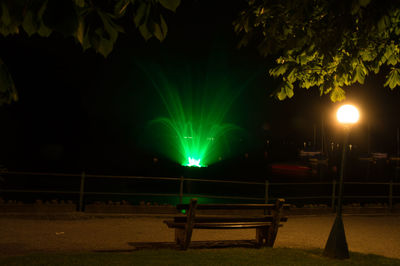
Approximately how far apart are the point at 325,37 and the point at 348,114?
2.58 meters

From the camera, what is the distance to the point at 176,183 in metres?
37.8

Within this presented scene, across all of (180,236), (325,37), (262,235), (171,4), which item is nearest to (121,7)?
(171,4)

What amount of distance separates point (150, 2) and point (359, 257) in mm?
6301

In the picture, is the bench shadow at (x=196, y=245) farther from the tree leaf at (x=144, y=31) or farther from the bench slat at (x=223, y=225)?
the tree leaf at (x=144, y=31)

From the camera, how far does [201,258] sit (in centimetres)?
722

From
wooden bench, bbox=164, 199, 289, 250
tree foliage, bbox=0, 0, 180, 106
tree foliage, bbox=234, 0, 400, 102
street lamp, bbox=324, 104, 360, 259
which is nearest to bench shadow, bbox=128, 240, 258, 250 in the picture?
wooden bench, bbox=164, 199, 289, 250

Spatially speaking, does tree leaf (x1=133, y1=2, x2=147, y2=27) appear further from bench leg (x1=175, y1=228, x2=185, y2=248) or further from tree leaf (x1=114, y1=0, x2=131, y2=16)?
bench leg (x1=175, y1=228, x2=185, y2=248)

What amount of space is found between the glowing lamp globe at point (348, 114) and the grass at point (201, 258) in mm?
2463

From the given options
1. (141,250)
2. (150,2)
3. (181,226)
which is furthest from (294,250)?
(150,2)

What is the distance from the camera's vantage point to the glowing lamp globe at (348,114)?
8.86 meters

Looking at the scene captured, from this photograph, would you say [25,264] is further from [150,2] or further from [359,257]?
[359,257]

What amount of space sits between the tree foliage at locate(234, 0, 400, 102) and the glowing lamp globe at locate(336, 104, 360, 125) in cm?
Result: 35

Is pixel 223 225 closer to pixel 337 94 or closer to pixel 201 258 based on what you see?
pixel 201 258

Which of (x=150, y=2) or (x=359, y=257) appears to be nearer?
(x=150, y=2)
